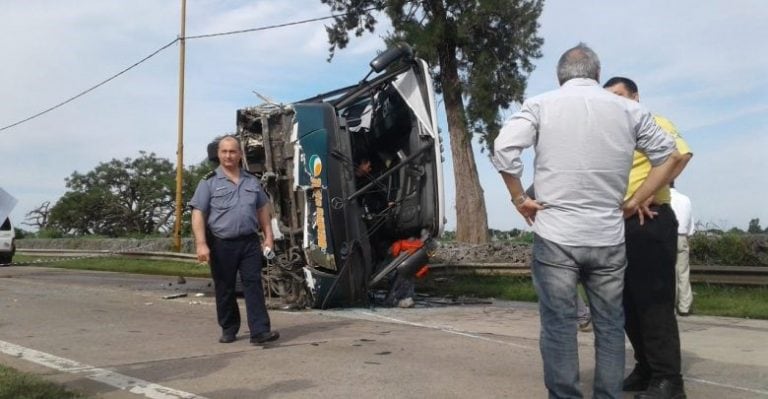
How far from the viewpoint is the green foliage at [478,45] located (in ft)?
57.7

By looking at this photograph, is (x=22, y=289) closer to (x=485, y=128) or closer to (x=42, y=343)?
(x=42, y=343)

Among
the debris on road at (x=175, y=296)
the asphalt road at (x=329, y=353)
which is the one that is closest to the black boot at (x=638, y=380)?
the asphalt road at (x=329, y=353)

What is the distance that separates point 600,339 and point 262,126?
5733mm

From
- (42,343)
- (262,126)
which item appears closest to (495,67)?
(262,126)

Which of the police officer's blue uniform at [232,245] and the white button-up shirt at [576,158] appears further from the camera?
the police officer's blue uniform at [232,245]

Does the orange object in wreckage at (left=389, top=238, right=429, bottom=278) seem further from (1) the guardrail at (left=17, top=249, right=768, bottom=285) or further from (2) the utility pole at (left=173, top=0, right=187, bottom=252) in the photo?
(2) the utility pole at (left=173, top=0, right=187, bottom=252)

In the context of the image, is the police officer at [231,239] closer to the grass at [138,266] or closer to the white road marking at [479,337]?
the white road marking at [479,337]

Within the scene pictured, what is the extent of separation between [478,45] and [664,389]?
14.7 meters

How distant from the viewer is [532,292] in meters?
11.0

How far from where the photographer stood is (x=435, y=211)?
28.9 feet

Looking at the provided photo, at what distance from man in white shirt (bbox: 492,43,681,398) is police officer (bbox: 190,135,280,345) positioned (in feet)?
10.8

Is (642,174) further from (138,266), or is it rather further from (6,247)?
(6,247)

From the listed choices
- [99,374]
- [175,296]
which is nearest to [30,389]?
[99,374]

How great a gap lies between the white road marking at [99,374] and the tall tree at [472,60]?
12.8m
